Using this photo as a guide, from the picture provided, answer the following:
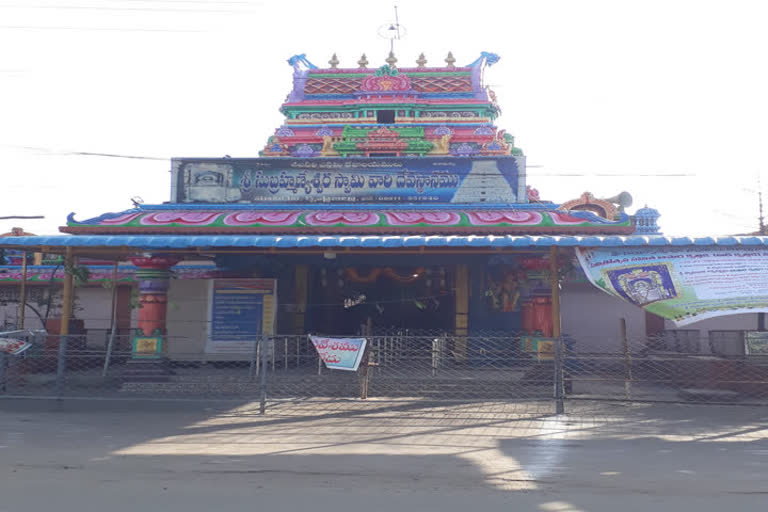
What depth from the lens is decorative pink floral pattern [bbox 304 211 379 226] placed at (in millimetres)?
11844

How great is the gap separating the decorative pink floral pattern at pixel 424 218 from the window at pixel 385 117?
349 inches

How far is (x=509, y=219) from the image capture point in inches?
468

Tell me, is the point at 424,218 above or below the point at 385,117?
below

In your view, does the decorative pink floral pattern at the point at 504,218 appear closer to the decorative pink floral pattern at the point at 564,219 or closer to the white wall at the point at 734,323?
the decorative pink floral pattern at the point at 564,219

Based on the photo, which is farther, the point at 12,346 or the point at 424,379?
the point at 424,379

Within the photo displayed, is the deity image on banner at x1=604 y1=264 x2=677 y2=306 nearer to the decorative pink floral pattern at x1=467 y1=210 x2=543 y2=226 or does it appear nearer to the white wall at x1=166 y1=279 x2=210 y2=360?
the decorative pink floral pattern at x1=467 y1=210 x2=543 y2=226

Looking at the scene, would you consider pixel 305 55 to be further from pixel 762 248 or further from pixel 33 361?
pixel 762 248

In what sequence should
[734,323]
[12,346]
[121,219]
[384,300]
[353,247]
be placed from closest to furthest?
[12,346] → [353,247] → [121,219] → [734,323] → [384,300]

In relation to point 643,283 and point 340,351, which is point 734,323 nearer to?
point 643,283

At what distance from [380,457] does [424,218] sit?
6331 millimetres

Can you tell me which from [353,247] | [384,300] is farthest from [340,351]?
[384,300]

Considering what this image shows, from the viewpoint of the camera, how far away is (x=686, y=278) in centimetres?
891

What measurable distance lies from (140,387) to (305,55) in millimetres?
15125

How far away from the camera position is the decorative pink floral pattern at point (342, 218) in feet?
38.9
